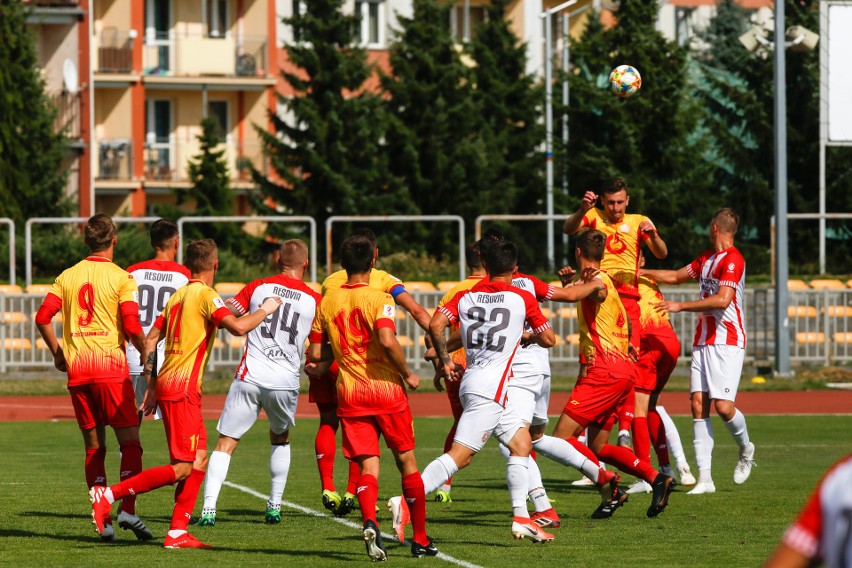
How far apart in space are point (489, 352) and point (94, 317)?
8.29 ft

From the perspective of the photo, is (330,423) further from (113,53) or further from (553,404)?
(113,53)

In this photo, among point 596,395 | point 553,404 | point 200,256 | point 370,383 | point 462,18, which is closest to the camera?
point 370,383

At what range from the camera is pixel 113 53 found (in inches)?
1949

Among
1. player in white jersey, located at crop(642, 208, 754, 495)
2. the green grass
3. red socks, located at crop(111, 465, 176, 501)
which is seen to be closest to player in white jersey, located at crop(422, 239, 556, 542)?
the green grass

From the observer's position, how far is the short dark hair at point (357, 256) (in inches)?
350

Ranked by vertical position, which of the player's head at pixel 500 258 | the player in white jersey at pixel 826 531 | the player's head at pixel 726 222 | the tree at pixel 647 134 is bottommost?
the player in white jersey at pixel 826 531

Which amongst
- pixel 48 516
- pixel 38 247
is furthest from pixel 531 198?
pixel 48 516

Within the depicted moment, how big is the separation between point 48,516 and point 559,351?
1535 cm

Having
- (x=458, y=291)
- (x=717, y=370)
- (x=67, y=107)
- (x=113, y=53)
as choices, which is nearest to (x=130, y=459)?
(x=458, y=291)

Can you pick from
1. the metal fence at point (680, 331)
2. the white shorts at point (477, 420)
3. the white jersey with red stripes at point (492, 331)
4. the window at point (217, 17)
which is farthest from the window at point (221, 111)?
the white shorts at point (477, 420)

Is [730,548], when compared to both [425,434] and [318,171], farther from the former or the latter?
[318,171]

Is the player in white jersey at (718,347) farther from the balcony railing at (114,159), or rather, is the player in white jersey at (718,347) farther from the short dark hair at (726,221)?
the balcony railing at (114,159)

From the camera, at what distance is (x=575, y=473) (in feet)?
46.0

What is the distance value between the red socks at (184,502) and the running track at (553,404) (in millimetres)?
10696
